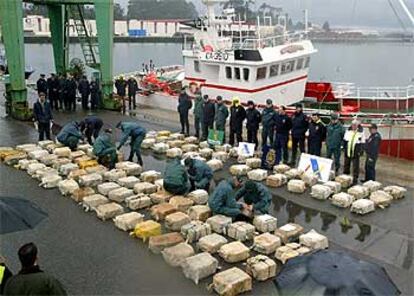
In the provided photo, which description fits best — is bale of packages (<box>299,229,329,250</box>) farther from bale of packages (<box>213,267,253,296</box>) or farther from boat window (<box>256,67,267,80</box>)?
boat window (<box>256,67,267,80</box>)

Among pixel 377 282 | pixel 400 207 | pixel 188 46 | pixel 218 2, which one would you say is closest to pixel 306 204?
pixel 400 207

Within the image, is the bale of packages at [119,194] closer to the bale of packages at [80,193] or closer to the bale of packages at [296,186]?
the bale of packages at [80,193]

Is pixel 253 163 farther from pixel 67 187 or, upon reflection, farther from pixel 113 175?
pixel 67 187

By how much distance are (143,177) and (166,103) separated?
1180 centimetres

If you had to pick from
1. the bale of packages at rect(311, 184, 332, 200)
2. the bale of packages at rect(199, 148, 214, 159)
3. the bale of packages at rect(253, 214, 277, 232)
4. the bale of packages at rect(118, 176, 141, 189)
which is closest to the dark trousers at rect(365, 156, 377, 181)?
the bale of packages at rect(311, 184, 332, 200)

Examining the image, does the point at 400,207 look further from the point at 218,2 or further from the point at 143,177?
the point at 218,2

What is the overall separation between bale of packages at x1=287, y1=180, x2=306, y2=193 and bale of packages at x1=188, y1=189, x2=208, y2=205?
1960mm

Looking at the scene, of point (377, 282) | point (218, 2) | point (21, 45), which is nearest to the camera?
point (377, 282)

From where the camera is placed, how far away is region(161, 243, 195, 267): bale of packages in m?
6.57

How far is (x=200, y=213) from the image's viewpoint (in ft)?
26.6

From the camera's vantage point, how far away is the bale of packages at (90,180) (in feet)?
32.3

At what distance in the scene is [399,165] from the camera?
1359 centimetres

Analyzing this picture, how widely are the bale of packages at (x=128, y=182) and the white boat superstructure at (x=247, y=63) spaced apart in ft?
27.5

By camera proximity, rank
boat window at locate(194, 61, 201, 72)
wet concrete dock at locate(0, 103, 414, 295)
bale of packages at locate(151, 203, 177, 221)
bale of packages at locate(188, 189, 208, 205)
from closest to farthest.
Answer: wet concrete dock at locate(0, 103, 414, 295)
bale of packages at locate(151, 203, 177, 221)
bale of packages at locate(188, 189, 208, 205)
boat window at locate(194, 61, 201, 72)
